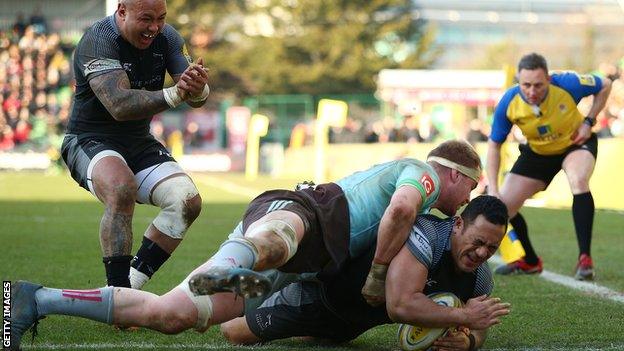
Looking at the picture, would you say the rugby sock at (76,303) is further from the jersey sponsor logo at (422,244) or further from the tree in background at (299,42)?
the tree in background at (299,42)

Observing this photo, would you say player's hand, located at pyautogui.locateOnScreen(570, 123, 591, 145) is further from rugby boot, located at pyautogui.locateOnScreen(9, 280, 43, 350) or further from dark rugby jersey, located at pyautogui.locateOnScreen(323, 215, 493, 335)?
rugby boot, located at pyautogui.locateOnScreen(9, 280, 43, 350)

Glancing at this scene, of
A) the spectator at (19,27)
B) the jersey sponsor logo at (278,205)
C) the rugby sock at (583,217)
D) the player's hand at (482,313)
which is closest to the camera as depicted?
the player's hand at (482,313)

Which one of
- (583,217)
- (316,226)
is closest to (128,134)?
(316,226)

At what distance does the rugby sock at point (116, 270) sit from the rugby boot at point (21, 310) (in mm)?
1328

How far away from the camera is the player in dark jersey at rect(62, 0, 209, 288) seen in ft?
21.2

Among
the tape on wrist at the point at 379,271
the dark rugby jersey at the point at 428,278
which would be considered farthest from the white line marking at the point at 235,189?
the tape on wrist at the point at 379,271

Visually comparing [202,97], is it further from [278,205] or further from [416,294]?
[416,294]

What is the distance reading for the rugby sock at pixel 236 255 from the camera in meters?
4.96

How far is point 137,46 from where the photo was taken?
6781mm

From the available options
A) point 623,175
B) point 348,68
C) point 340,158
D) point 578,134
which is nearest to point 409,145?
point 340,158

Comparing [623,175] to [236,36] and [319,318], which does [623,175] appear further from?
[236,36]

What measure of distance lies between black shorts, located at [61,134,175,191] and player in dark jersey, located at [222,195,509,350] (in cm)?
135

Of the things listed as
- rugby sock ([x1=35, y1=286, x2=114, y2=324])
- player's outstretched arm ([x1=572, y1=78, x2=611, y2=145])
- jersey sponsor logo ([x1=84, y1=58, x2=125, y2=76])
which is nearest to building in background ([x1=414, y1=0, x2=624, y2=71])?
player's outstretched arm ([x1=572, y1=78, x2=611, y2=145])

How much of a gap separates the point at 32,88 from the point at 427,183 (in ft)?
123
